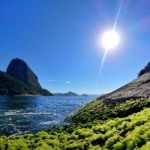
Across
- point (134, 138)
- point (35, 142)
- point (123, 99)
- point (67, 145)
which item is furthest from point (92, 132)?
point (123, 99)

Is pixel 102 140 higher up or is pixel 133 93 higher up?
pixel 133 93

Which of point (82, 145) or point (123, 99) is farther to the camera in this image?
point (123, 99)

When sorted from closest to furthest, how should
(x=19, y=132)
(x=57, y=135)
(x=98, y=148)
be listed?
(x=98, y=148) < (x=57, y=135) < (x=19, y=132)

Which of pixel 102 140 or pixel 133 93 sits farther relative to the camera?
pixel 133 93

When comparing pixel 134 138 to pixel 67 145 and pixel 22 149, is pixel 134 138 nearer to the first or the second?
pixel 67 145

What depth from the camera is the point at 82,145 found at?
25.9m

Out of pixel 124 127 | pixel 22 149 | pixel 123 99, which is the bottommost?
pixel 22 149

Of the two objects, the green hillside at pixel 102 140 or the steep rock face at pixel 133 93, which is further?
the steep rock face at pixel 133 93

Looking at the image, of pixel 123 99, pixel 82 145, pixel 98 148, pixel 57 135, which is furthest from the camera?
pixel 123 99

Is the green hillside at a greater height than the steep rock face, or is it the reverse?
the steep rock face

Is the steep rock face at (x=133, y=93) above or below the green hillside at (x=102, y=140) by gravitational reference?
above

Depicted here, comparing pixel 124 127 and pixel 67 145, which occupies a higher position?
pixel 124 127

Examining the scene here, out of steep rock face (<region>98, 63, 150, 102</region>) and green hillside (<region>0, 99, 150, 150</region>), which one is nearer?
green hillside (<region>0, 99, 150, 150</region>)

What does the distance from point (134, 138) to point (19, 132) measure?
96.9 feet
